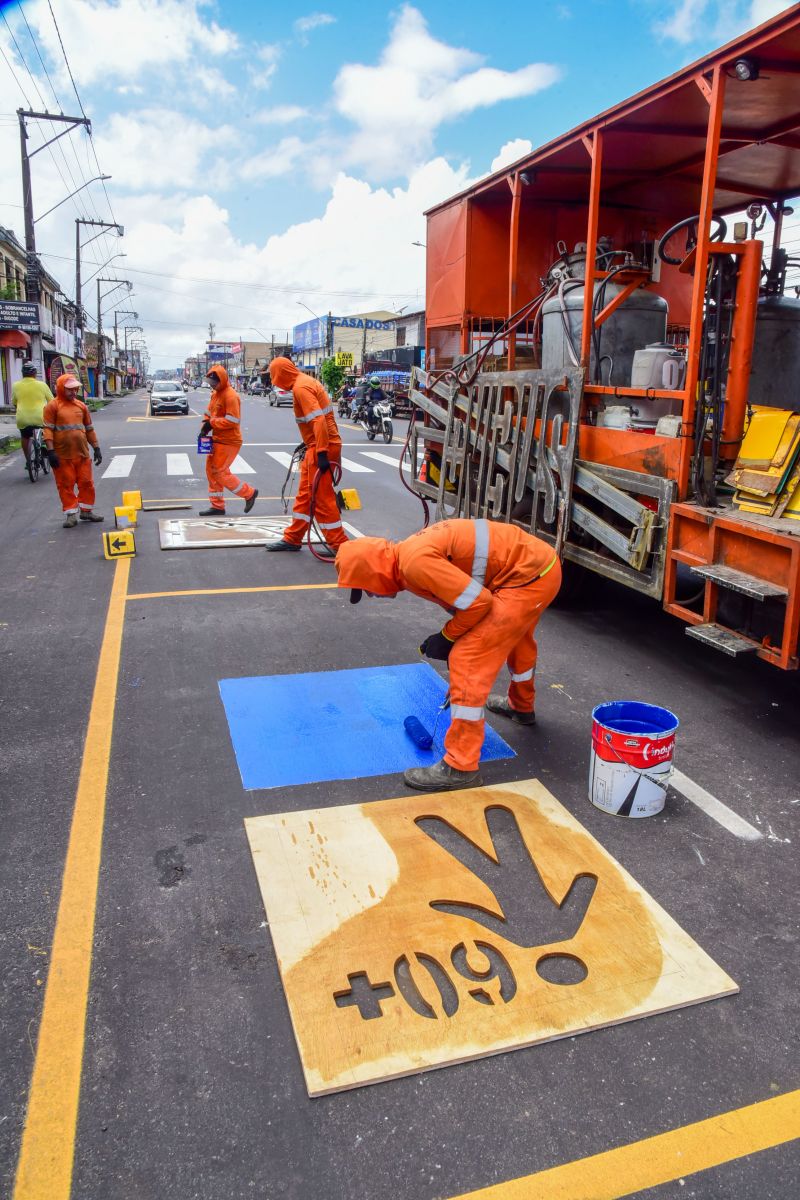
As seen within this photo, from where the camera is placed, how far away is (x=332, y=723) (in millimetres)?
4652

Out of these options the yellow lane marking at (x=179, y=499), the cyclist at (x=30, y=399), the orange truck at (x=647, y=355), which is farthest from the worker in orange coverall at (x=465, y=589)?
the cyclist at (x=30, y=399)

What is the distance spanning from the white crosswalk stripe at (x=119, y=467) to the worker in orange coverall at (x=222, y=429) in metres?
4.86

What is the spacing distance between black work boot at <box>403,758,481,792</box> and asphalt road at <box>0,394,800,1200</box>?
0.11 m

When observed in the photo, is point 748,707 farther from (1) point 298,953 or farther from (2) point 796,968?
(1) point 298,953

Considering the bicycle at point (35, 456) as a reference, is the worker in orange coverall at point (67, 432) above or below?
above

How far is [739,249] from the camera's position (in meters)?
4.63

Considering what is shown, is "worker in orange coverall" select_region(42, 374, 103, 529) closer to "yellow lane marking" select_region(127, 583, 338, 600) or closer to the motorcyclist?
"yellow lane marking" select_region(127, 583, 338, 600)

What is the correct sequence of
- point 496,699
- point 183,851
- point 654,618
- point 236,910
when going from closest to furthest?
point 236,910, point 183,851, point 496,699, point 654,618

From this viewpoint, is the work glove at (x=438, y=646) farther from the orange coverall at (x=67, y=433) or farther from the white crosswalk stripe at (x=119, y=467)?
the white crosswalk stripe at (x=119, y=467)

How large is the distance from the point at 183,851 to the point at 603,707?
6.43ft

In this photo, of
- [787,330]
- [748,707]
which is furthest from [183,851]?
[787,330]

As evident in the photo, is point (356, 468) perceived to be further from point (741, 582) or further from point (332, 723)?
point (741, 582)

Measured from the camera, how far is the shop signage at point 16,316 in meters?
26.0

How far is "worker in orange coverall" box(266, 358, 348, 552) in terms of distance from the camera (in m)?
8.07
